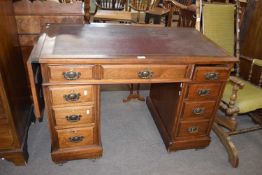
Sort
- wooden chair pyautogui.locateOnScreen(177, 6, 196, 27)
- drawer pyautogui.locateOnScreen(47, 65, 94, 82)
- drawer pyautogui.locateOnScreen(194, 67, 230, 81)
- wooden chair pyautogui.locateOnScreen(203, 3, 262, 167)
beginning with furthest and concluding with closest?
wooden chair pyautogui.locateOnScreen(177, 6, 196, 27) → wooden chair pyautogui.locateOnScreen(203, 3, 262, 167) → drawer pyautogui.locateOnScreen(194, 67, 230, 81) → drawer pyautogui.locateOnScreen(47, 65, 94, 82)

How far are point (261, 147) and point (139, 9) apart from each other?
2716 mm

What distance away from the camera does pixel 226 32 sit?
2176 mm

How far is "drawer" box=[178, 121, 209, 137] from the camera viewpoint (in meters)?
1.85

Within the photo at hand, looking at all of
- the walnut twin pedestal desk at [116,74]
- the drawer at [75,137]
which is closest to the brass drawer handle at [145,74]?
the walnut twin pedestal desk at [116,74]

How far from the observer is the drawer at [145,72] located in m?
1.45

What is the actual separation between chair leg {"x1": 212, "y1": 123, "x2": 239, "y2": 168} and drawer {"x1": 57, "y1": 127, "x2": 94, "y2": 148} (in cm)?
118

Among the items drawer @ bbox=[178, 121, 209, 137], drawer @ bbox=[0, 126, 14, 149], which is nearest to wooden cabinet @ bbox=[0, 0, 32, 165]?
drawer @ bbox=[0, 126, 14, 149]

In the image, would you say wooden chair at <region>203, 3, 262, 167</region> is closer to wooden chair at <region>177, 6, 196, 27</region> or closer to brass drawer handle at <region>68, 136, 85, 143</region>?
wooden chair at <region>177, 6, 196, 27</region>

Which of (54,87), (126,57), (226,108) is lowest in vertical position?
(226,108)

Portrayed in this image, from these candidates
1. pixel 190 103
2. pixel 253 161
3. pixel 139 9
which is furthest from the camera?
pixel 139 9

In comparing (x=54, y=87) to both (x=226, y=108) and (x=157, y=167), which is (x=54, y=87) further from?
(x=226, y=108)

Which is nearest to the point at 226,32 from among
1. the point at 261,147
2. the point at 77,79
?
the point at 261,147

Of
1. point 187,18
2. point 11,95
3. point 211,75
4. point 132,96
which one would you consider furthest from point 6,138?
point 187,18

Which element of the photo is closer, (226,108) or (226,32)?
(226,108)
